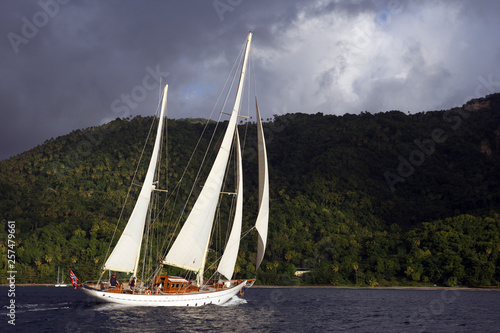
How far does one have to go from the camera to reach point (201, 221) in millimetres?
47812

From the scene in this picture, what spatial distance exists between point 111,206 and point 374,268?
270 ft

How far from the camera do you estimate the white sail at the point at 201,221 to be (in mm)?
47500

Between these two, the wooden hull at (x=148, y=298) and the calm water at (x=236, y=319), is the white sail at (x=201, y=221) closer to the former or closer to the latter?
the wooden hull at (x=148, y=298)

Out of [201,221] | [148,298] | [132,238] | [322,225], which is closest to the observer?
[148,298]

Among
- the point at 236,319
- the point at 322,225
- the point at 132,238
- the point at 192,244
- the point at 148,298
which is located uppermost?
the point at 322,225

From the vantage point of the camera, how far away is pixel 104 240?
425 ft

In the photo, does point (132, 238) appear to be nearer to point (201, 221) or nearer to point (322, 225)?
point (201, 221)

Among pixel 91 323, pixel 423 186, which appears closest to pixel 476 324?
pixel 91 323

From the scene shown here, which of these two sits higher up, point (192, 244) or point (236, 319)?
point (192, 244)

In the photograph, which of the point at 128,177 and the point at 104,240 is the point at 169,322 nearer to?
the point at 104,240

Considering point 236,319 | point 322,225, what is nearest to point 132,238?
point 236,319

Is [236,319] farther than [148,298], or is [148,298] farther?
[148,298]

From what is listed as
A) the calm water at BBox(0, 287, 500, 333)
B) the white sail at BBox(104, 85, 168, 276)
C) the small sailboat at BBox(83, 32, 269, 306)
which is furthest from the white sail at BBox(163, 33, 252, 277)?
the calm water at BBox(0, 287, 500, 333)

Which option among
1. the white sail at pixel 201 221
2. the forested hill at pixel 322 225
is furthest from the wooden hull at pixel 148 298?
the forested hill at pixel 322 225
